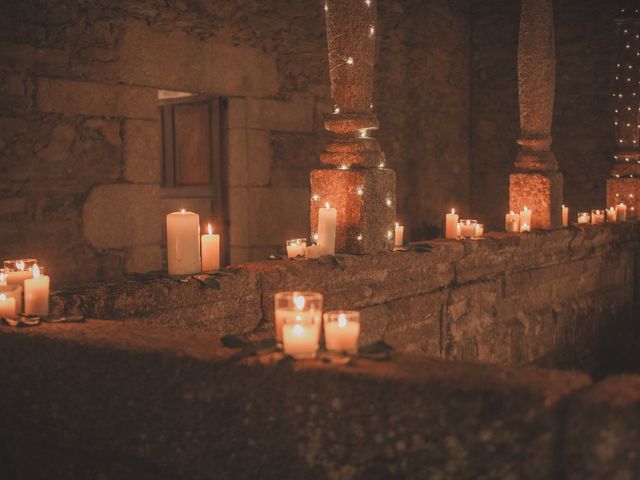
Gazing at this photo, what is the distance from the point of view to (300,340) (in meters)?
1.82

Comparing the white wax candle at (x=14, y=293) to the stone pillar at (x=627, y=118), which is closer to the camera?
the white wax candle at (x=14, y=293)

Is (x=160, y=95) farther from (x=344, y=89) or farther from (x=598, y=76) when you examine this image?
(x=598, y=76)

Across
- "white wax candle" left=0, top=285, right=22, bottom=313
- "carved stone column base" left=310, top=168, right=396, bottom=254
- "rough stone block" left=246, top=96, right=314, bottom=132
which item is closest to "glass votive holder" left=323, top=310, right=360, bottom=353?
"white wax candle" left=0, top=285, right=22, bottom=313

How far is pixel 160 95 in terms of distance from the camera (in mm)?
6590

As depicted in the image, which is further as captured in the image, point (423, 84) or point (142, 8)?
point (423, 84)

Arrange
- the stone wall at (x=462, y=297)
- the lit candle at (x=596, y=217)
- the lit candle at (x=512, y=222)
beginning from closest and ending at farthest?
the stone wall at (x=462, y=297), the lit candle at (x=512, y=222), the lit candle at (x=596, y=217)

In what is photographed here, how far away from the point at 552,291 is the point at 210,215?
272 cm

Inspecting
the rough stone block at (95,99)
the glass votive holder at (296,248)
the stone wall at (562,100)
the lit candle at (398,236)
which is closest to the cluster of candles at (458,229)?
the lit candle at (398,236)

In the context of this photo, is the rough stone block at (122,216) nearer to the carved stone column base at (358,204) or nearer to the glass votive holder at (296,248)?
the carved stone column base at (358,204)

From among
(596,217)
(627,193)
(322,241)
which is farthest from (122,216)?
(627,193)

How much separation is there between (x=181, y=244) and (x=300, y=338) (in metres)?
1.43

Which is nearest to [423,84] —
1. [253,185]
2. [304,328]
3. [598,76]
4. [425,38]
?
[425,38]

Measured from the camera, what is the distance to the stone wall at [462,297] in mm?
2922

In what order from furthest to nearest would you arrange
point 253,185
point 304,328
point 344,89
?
point 253,185 < point 344,89 < point 304,328
